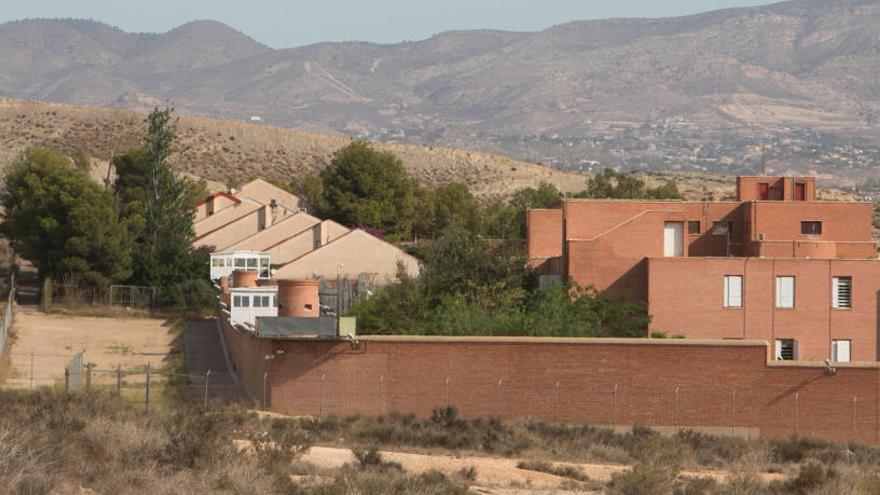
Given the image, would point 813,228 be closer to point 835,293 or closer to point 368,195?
point 835,293

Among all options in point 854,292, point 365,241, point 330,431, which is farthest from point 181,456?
point 365,241

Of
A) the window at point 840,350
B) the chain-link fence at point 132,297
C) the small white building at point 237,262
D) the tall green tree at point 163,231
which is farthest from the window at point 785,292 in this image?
the chain-link fence at point 132,297

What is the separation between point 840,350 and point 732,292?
13.0 ft

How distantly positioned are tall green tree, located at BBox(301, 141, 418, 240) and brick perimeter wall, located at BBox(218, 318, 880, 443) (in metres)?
55.4

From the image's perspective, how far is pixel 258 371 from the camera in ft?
154

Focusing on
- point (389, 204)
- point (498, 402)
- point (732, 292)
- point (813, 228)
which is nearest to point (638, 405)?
point (498, 402)

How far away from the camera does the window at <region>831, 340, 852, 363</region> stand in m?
53.7

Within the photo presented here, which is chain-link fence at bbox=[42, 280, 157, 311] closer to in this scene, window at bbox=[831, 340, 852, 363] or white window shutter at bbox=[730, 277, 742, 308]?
white window shutter at bbox=[730, 277, 742, 308]

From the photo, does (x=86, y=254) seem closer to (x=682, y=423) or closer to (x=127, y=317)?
(x=127, y=317)

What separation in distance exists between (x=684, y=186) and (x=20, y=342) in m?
96.6

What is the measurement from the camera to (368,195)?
101375mm

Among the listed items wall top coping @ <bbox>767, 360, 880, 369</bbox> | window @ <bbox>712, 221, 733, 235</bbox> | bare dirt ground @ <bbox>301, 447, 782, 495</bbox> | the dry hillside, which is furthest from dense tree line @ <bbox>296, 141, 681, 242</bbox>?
bare dirt ground @ <bbox>301, 447, 782, 495</bbox>

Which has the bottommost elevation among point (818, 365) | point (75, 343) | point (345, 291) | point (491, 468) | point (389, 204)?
point (491, 468)

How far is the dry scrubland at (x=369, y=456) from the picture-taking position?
80.3 ft
